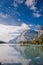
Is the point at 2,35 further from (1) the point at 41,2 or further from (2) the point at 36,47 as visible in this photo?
(1) the point at 41,2

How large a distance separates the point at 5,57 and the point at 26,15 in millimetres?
771

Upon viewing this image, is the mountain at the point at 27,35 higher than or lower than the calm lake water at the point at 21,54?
higher

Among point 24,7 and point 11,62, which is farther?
point 24,7

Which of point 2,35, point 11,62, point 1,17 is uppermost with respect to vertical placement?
point 1,17

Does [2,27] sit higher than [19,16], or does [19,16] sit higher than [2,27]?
[19,16]

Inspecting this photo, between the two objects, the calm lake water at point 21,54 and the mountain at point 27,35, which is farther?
the mountain at point 27,35

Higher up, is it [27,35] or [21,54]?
[27,35]

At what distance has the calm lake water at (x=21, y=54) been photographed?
253 cm

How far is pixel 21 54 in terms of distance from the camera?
2627mm

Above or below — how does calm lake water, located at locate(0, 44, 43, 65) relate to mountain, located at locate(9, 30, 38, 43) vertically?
below

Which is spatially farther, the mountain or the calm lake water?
the mountain

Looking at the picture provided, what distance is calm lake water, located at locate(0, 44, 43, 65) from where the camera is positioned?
8.29 ft

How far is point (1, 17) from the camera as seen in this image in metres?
2.63

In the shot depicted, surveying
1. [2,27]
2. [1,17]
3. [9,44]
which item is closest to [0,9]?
[1,17]
